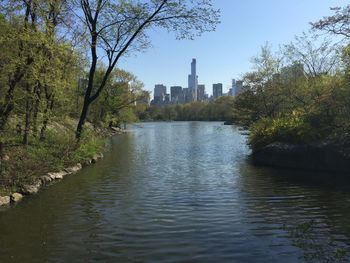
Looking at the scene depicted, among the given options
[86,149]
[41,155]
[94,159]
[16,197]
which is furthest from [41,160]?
[94,159]

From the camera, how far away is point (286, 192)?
1877 cm

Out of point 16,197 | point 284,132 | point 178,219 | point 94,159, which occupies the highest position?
point 284,132

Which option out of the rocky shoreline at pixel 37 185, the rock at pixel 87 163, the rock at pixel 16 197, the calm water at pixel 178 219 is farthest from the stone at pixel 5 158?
the rock at pixel 87 163

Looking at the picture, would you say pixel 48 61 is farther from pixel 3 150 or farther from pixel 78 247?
pixel 78 247

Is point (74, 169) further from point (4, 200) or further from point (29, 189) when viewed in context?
point (4, 200)

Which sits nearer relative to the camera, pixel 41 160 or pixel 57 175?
pixel 57 175

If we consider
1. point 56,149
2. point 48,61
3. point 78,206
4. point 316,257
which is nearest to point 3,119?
point 48,61

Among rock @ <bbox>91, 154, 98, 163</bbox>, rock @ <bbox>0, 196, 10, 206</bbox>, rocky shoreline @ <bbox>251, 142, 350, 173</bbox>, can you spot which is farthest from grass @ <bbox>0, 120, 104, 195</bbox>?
rocky shoreline @ <bbox>251, 142, 350, 173</bbox>

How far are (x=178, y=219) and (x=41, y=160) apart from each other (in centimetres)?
1107

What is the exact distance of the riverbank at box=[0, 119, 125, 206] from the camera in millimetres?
17750

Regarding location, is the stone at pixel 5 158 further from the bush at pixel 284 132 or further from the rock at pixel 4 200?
the bush at pixel 284 132

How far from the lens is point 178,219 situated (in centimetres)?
1412

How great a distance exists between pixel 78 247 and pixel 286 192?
10530mm

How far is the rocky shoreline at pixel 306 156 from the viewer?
2439cm
